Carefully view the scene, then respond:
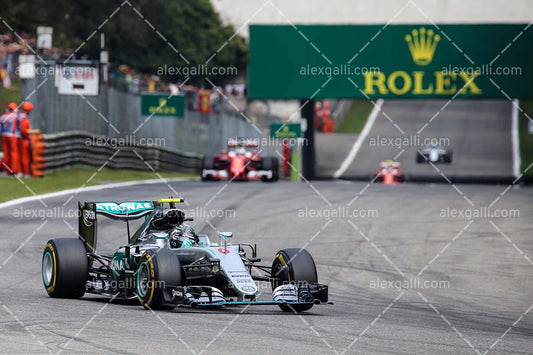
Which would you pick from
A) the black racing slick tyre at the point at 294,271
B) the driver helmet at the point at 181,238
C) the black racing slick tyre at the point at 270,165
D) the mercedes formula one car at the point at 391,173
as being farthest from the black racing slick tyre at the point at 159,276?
the mercedes formula one car at the point at 391,173

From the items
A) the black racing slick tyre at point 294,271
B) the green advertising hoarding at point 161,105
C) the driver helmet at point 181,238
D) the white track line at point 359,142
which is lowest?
the white track line at point 359,142

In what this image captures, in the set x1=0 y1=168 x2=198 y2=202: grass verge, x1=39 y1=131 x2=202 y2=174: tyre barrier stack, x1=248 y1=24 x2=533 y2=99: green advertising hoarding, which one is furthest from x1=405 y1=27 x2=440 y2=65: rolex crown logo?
x1=0 y1=168 x2=198 y2=202: grass verge

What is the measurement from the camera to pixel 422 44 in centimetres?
4356

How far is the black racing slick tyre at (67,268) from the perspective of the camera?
12.3 metres

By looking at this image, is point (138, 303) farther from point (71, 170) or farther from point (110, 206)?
point (71, 170)

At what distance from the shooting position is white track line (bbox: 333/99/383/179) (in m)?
56.8

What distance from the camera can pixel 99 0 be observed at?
63.6 m

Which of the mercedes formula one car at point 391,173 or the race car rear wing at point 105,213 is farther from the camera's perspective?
the mercedes formula one car at point 391,173

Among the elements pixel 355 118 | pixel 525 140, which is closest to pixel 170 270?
pixel 525 140

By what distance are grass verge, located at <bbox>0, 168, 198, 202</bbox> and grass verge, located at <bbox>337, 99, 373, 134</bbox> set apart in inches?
1575

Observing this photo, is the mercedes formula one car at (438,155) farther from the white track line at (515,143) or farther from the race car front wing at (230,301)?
the race car front wing at (230,301)

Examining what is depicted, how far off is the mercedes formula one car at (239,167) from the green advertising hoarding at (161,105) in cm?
380

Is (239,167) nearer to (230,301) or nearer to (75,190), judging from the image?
(75,190)

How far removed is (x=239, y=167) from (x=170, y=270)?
79.2 feet
